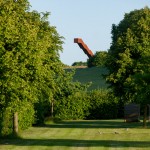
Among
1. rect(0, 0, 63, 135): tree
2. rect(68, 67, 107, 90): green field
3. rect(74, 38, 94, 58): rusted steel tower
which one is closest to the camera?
rect(0, 0, 63, 135): tree

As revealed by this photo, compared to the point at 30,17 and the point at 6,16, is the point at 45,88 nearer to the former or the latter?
the point at 30,17

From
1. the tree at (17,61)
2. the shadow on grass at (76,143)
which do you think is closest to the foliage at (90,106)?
the shadow on grass at (76,143)

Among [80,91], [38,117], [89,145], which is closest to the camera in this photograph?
[89,145]

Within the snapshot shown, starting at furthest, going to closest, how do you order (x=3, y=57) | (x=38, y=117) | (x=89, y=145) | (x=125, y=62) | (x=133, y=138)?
(x=38, y=117), (x=125, y=62), (x=133, y=138), (x=89, y=145), (x=3, y=57)

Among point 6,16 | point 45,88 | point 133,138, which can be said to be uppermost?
point 6,16

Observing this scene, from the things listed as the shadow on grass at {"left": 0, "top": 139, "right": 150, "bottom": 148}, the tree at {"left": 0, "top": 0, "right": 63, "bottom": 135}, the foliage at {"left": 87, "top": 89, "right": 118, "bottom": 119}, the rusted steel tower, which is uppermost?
the rusted steel tower

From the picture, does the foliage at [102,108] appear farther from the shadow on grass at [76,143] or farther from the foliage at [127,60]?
the shadow on grass at [76,143]

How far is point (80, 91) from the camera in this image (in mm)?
61000

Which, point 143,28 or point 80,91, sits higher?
point 143,28

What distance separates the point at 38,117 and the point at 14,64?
2176 cm

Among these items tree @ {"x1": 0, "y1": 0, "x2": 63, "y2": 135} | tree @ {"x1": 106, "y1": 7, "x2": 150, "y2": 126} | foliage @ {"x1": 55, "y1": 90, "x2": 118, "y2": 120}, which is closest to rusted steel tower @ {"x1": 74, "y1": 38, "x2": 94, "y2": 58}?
foliage @ {"x1": 55, "y1": 90, "x2": 118, "y2": 120}

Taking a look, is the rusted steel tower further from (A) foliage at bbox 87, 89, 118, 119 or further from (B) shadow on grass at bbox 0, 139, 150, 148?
(B) shadow on grass at bbox 0, 139, 150, 148

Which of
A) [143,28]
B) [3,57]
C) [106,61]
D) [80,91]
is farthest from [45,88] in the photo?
[80,91]

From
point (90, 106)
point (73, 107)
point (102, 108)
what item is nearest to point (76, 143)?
point (73, 107)
